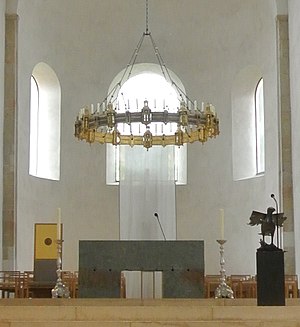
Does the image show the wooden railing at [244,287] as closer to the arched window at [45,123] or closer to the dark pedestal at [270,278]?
the dark pedestal at [270,278]

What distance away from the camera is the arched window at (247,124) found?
14875 millimetres

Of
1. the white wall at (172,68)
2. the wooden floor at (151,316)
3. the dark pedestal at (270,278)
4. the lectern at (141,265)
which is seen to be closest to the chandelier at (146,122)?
the lectern at (141,265)

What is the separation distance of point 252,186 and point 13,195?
4.72 meters

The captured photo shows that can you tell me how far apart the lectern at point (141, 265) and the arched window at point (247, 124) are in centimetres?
592

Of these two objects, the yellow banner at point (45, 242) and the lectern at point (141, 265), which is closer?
the lectern at point (141, 265)

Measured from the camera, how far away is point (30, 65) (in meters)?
14.2

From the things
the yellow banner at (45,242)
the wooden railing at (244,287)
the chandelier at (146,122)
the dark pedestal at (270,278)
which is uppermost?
the chandelier at (146,122)

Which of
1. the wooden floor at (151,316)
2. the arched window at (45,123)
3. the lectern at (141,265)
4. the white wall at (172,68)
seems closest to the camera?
the wooden floor at (151,316)

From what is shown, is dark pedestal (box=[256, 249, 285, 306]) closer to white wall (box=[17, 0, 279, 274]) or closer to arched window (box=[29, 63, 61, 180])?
white wall (box=[17, 0, 279, 274])

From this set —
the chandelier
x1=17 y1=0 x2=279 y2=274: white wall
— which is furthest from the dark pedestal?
x1=17 y1=0 x2=279 y2=274: white wall

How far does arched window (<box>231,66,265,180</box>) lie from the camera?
1488cm

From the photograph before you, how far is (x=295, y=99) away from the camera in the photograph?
12.6 meters

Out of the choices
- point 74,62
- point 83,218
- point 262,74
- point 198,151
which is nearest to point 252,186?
point 198,151

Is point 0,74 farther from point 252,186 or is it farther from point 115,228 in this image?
point 252,186
